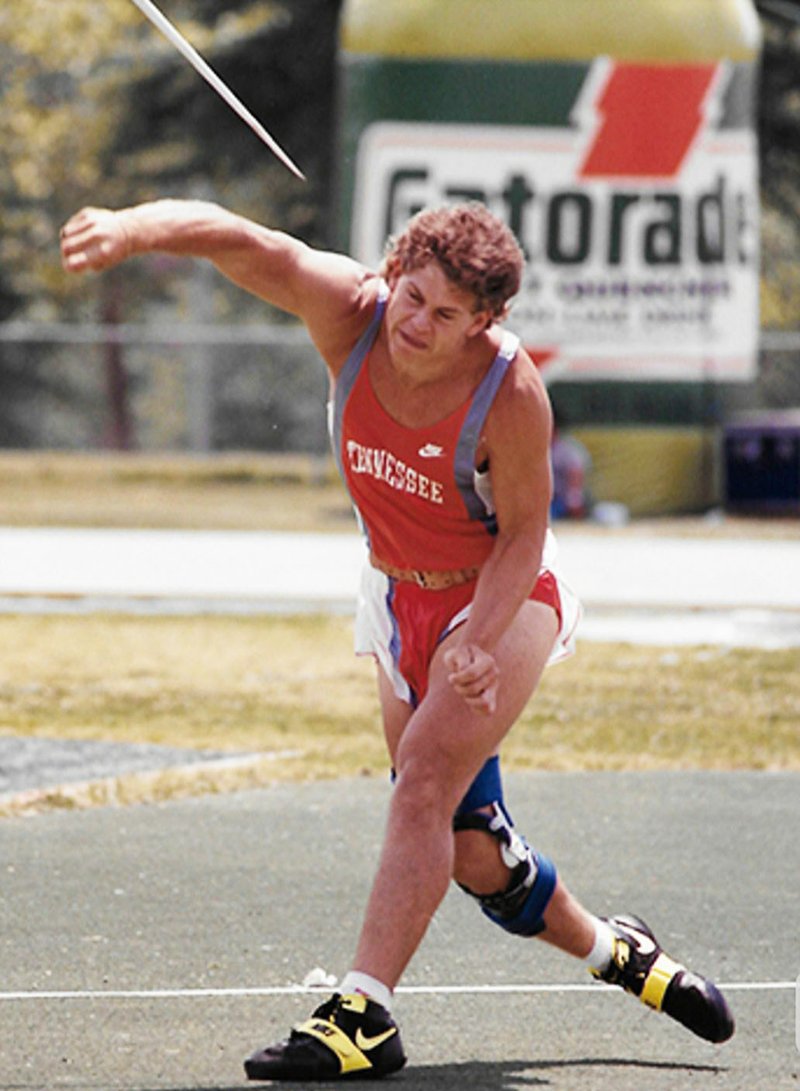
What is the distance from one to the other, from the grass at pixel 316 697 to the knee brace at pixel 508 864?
13.3 ft

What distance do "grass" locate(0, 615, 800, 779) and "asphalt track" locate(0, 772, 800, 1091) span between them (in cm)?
80

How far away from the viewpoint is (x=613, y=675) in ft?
40.3

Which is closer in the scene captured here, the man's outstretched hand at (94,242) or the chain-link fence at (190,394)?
the man's outstretched hand at (94,242)

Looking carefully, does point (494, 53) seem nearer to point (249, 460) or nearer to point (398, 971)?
point (249, 460)

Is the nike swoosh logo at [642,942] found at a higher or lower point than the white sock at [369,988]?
lower

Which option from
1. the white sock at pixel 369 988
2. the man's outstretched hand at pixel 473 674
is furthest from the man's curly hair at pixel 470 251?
the white sock at pixel 369 988

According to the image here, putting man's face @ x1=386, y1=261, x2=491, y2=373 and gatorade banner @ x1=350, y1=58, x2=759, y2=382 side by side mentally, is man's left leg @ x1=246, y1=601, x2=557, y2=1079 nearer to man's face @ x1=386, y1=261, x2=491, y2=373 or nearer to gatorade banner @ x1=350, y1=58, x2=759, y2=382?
man's face @ x1=386, y1=261, x2=491, y2=373

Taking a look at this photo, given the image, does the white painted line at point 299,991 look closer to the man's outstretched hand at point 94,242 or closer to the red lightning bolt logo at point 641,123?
the man's outstretched hand at point 94,242

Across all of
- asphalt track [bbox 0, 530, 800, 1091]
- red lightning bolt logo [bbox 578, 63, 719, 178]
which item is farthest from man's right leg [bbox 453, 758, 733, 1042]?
red lightning bolt logo [bbox 578, 63, 719, 178]

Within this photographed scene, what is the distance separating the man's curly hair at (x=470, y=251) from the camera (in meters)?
4.83

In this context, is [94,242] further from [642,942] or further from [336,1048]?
[642,942]

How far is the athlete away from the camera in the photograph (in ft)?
16.0

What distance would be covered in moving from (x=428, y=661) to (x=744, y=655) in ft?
26.1

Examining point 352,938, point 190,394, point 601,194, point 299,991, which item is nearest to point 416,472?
point 299,991
